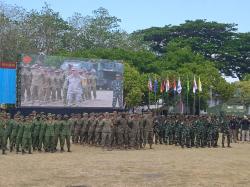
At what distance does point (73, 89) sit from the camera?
33812mm

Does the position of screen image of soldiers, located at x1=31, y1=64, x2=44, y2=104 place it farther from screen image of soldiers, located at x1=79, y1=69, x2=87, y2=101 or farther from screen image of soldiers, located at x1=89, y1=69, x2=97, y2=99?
screen image of soldiers, located at x1=89, y1=69, x2=97, y2=99

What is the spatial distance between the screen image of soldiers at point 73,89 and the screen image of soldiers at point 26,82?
101 inches

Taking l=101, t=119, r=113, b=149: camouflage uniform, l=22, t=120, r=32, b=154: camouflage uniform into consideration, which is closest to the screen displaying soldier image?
l=101, t=119, r=113, b=149: camouflage uniform

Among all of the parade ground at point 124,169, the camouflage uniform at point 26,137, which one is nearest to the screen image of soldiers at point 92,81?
the parade ground at point 124,169

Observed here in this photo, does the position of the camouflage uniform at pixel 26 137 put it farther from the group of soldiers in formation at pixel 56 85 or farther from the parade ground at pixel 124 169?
the group of soldiers in formation at pixel 56 85

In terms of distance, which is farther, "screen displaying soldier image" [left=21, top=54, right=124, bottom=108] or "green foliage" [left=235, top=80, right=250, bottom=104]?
"green foliage" [left=235, top=80, right=250, bottom=104]

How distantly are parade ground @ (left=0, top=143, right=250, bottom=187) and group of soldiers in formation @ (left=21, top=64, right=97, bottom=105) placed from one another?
1217 cm

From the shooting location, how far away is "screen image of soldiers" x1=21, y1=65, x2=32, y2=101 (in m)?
31.9

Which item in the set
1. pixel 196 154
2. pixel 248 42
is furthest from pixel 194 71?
pixel 196 154

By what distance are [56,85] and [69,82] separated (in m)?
0.81

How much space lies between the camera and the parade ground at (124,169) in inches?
510

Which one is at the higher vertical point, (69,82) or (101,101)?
(69,82)

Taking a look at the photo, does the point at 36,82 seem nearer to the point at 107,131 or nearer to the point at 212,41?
the point at 107,131

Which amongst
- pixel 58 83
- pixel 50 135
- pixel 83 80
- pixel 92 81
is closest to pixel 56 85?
pixel 58 83
